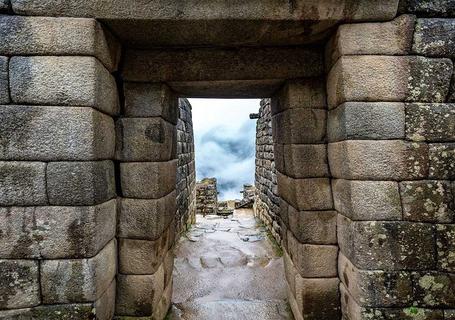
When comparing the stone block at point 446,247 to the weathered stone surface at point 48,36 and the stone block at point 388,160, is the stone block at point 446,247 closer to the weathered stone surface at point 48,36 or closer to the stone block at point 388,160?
the stone block at point 388,160

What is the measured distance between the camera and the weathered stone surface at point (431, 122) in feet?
6.66

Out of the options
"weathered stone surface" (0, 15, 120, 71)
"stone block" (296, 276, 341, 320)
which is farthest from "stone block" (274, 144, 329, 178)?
"weathered stone surface" (0, 15, 120, 71)

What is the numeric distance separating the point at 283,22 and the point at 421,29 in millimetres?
1114

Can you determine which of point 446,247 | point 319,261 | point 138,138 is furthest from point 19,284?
point 446,247

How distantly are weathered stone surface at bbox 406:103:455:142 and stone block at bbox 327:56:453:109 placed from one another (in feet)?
0.24

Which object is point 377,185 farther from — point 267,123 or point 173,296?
point 267,123

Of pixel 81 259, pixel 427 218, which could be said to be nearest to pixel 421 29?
pixel 427 218

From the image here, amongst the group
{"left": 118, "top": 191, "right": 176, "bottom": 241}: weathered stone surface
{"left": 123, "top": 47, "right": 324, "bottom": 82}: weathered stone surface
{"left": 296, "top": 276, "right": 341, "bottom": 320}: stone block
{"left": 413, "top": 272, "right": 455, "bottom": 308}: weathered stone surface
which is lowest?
{"left": 296, "top": 276, "right": 341, "bottom": 320}: stone block

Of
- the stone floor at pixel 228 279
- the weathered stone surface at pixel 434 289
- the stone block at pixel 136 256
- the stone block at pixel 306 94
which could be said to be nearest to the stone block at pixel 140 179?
the stone block at pixel 136 256

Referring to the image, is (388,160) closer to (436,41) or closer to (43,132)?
(436,41)

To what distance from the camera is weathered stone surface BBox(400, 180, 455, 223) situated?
2.00 meters

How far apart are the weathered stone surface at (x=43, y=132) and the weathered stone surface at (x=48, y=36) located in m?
0.42

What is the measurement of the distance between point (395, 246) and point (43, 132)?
279cm

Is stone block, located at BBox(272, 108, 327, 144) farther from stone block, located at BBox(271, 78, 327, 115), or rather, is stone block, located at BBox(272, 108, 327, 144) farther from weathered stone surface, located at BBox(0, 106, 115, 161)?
weathered stone surface, located at BBox(0, 106, 115, 161)
